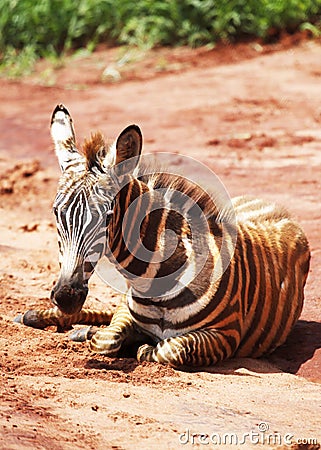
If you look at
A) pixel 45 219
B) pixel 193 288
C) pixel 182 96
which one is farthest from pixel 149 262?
pixel 182 96

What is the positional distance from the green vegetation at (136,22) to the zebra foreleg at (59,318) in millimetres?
11567

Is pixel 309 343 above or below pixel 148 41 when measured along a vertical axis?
below

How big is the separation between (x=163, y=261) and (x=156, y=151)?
621cm

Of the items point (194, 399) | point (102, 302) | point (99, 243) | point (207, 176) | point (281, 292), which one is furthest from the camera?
point (207, 176)

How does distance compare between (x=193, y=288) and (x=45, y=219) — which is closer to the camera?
(x=193, y=288)

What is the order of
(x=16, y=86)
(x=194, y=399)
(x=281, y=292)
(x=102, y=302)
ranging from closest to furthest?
1. (x=194, y=399)
2. (x=281, y=292)
3. (x=102, y=302)
4. (x=16, y=86)

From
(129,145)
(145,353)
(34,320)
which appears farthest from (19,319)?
(129,145)

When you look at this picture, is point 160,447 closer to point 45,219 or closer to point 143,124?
point 45,219

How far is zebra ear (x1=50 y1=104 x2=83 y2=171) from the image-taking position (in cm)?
588

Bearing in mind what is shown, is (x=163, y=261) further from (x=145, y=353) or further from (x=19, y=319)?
(x=19, y=319)

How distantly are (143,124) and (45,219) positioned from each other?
4.02 m

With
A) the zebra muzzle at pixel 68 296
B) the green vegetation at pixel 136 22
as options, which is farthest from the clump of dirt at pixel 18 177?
the green vegetation at pixel 136 22

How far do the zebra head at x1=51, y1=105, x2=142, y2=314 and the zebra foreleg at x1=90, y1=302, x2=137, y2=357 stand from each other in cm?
66

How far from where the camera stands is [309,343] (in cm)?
679
